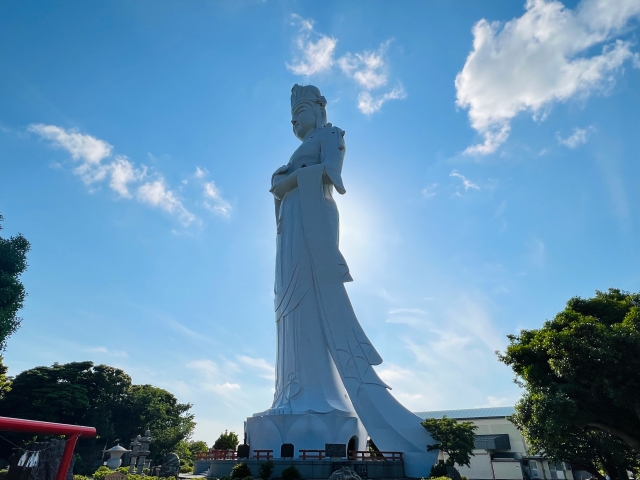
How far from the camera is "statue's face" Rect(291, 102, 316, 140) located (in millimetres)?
22172

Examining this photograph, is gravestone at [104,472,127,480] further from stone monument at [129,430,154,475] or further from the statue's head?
the statue's head

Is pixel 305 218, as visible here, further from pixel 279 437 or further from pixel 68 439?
pixel 68 439

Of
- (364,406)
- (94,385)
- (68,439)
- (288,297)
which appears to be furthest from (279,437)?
(94,385)

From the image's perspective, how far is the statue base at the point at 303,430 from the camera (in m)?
15.1

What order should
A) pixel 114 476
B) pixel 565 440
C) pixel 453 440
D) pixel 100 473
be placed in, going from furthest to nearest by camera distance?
pixel 100 473, pixel 453 440, pixel 114 476, pixel 565 440

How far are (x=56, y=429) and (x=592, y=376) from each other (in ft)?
37.1

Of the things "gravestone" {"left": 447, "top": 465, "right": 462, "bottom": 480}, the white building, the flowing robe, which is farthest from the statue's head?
"gravestone" {"left": 447, "top": 465, "right": 462, "bottom": 480}

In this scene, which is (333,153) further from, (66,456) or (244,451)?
(66,456)

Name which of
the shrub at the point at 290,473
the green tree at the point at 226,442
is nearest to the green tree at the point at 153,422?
the green tree at the point at 226,442

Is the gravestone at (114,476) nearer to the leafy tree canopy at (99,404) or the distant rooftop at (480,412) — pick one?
the leafy tree canopy at (99,404)

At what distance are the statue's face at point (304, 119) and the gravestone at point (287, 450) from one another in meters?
14.5

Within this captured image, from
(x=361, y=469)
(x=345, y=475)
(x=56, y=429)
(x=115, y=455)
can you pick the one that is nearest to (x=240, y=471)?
(x=361, y=469)

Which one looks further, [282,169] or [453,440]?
[282,169]

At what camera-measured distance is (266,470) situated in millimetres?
13172
